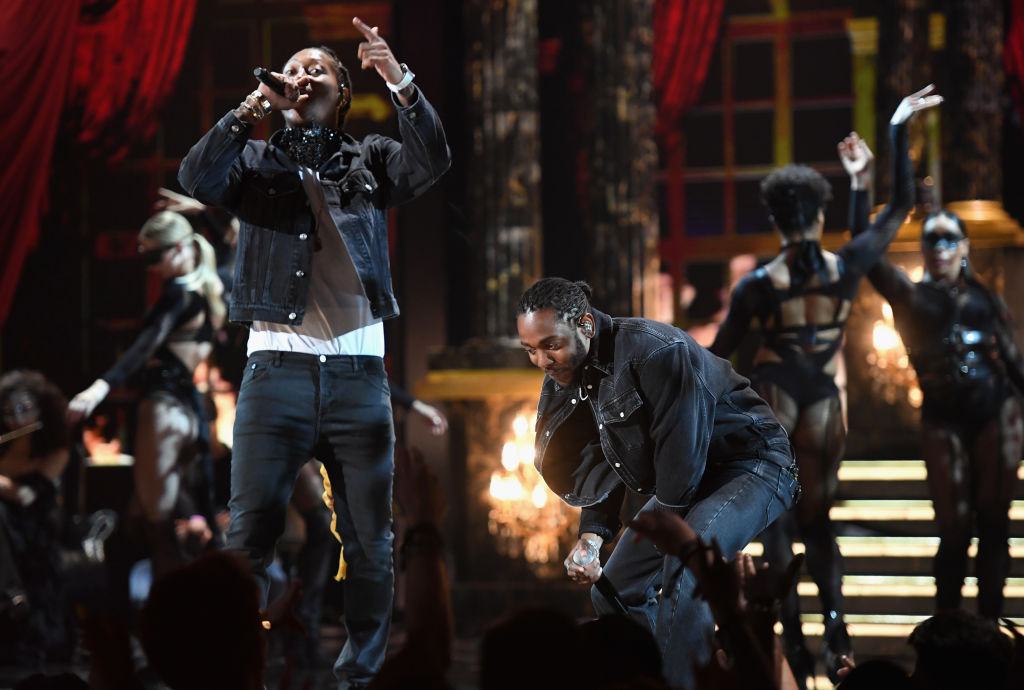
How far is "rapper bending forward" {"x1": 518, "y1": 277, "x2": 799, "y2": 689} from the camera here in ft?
12.0

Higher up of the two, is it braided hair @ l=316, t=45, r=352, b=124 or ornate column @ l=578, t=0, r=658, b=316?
ornate column @ l=578, t=0, r=658, b=316

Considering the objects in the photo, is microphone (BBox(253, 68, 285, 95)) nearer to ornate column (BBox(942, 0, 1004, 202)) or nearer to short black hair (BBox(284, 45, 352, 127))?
short black hair (BBox(284, 45, 352, 127))

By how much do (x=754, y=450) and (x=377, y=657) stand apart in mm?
1310

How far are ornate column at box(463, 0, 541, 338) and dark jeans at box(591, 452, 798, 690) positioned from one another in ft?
13.3

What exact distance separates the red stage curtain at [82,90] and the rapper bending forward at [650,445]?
619 centimetres

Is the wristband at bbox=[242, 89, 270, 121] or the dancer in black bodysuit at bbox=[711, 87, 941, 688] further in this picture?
the dancer in black bodysuit at bbox=[711, 87, 941, 688]

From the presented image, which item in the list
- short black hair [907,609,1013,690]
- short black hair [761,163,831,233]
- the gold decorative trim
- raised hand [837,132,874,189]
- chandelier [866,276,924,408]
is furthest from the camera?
chandelier [866,276,924,408]

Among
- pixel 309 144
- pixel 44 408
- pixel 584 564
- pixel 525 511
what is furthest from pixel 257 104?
pixel 44 408

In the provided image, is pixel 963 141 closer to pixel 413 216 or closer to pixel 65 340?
pixel 413 216

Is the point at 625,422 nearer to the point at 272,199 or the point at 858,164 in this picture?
the point at 272,199

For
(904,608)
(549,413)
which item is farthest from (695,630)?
(904,608)

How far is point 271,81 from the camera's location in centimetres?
378

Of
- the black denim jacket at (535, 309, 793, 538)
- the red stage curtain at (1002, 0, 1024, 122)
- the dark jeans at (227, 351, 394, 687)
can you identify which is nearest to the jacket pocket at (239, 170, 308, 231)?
the dark jeans at (227, 351, 394, 687)

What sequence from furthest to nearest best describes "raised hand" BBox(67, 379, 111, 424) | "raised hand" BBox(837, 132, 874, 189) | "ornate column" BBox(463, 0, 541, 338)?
1. "ornate column" BBox(463, 0, 541, 338)
2. "raised hand" BBox(67, 379, 111, 424)
3. "raised hand" BBox(837, 132, 874, 189)
